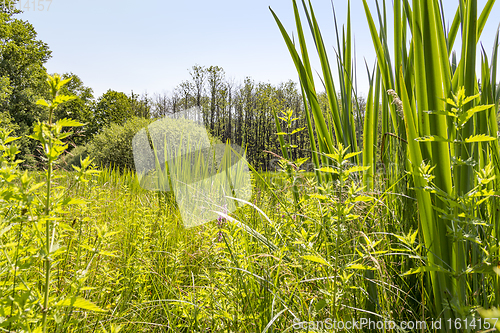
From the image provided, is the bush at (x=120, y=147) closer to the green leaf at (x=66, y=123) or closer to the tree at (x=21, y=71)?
the green leaf at (x=66, y=123)

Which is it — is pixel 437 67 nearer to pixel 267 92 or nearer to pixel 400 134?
pixel 400 134

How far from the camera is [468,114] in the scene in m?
0.59

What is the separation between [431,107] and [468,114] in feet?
0.67

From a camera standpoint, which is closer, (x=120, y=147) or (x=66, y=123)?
(x=66, y=123)

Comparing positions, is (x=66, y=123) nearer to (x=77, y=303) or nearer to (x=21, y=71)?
(x=77, y=303)

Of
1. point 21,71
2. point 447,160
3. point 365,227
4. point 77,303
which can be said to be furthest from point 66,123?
point 21,71

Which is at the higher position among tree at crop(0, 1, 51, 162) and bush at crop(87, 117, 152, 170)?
tree at crop(0, 1, 51, 162)

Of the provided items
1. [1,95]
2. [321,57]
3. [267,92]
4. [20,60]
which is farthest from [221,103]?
[321,57]

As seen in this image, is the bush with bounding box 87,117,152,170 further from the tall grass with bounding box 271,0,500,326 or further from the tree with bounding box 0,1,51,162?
the tree with bounding box 0,1,51,162

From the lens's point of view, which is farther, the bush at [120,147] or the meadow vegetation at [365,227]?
the bush at [120,147]

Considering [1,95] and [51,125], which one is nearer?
[51,125]

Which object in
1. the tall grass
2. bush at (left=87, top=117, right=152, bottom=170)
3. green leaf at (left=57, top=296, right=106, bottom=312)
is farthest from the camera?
bush at (left=87, top=117, right=152, bottom=170)

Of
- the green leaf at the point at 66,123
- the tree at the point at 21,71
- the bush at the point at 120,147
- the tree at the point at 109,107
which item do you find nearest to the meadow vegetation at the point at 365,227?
the green leaf at the point at 66,123

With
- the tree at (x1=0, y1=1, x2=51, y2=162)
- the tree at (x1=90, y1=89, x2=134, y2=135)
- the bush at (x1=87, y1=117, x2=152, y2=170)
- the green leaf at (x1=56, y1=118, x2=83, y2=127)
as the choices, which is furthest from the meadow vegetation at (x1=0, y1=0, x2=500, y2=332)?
the tree at (x1=90, y1=89, x2=134, y2=135)
